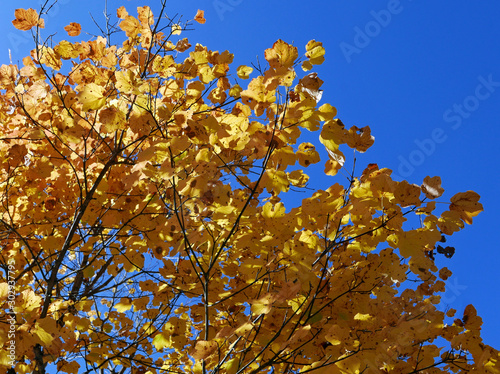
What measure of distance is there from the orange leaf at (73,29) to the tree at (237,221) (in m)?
0.02

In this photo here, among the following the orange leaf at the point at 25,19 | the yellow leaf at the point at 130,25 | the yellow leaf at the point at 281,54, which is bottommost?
the yellow leaf at the point at 281,54

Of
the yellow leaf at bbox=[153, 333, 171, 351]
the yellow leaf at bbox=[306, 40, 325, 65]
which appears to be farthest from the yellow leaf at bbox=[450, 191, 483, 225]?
the yellow leaf at bbox=[153, 333, 171, 351]

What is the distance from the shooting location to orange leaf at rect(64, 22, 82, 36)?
9.24 feet

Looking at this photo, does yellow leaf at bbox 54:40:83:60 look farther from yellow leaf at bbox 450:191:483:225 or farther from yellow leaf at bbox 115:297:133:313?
yellow leaf at bbox 450:191:483:225

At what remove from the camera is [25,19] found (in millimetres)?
2512

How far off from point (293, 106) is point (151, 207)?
1304 millimetres

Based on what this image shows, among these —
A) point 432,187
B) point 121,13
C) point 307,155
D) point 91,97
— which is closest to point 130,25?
point 121,13

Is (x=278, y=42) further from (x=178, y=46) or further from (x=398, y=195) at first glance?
(x=178, y=46)

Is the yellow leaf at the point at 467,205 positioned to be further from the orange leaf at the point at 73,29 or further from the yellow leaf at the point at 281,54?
the orange leaf at the point at 73,29

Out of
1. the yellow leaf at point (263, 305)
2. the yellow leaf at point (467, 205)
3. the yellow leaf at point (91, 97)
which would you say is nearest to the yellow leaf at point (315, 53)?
the yellow leaf at point (467, 205)

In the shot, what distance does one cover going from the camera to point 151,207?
252 centimetres

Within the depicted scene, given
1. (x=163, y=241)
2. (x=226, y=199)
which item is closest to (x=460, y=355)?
(x=226, y=199)

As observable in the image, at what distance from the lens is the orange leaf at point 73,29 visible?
2.82 meters

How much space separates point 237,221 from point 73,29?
86.5 inches
